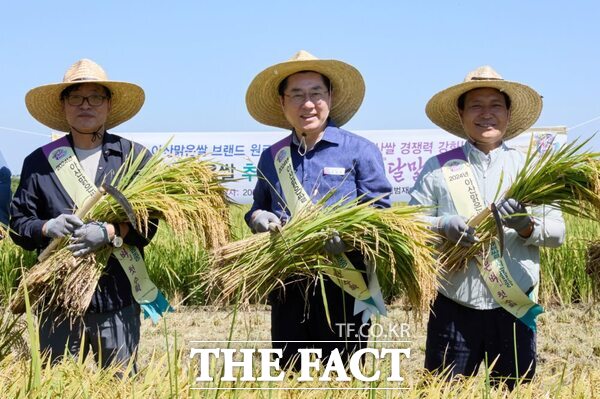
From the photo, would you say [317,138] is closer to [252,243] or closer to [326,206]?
[326,206]

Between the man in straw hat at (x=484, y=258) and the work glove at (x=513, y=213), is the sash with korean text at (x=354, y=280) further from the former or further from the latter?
the work glove at (x=513, y=213)

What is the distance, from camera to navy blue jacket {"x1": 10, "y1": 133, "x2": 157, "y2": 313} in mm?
2871

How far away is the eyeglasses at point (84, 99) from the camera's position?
2.97 metres

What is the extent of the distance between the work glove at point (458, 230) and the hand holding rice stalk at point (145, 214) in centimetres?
83

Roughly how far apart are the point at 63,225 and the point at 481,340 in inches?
62.8

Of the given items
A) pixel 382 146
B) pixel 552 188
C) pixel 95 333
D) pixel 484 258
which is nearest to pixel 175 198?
pixel 95 333

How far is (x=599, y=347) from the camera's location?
445 centimetres

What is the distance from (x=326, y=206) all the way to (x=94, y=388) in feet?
3.31

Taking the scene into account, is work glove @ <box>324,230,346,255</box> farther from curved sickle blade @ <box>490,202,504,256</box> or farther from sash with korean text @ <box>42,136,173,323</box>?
sash with korean text @ <box>42,136,173,323</box>

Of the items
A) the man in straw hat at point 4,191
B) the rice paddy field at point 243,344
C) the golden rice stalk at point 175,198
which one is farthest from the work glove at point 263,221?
the man in straw hat at point 4,191

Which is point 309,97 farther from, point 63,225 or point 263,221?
point 63,225

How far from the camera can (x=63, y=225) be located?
8.86 ft

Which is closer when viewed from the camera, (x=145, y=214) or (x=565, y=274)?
(x=145, y=214)

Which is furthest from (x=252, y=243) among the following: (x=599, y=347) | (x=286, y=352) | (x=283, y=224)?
(x=599, y=347)
